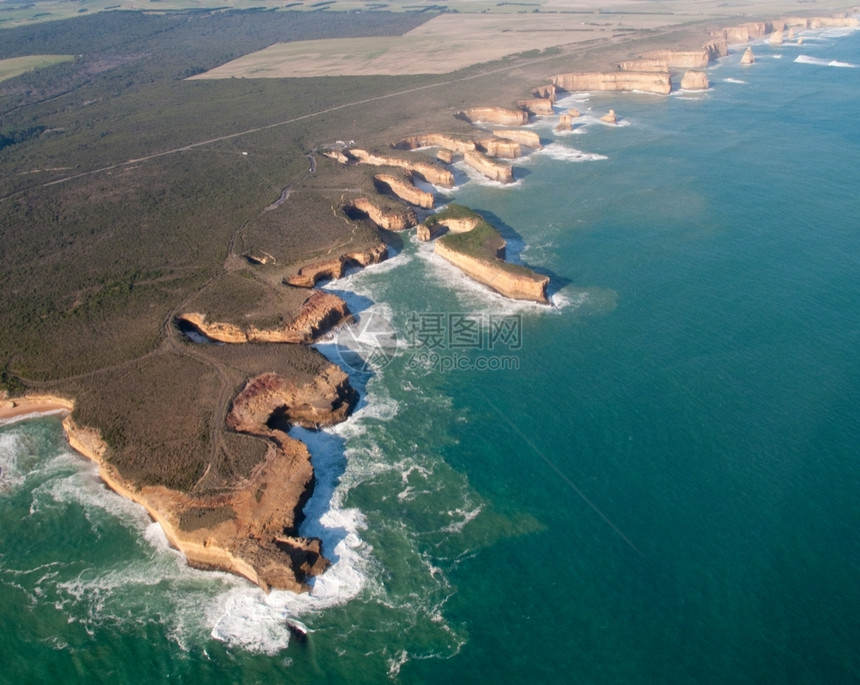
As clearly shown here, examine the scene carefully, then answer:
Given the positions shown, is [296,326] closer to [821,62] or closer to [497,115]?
[497,115]

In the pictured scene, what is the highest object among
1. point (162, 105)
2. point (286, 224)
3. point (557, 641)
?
Answer: point (162, 105)

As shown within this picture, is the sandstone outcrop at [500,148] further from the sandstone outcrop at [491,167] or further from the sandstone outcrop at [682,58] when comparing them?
the sandstone outcrop at [682,58]

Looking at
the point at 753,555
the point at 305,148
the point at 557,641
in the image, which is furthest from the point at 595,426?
the point at 305,148

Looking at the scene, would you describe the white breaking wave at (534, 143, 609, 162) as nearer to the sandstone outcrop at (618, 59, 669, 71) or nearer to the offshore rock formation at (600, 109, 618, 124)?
the offshore rock formation at (600, 109, 618, 124)

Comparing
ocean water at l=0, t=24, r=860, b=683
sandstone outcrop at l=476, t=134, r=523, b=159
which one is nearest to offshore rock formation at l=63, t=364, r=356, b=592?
ocean water at l=0, t=24, r=860, b=683

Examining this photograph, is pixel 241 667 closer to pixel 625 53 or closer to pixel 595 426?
pixel 595 426

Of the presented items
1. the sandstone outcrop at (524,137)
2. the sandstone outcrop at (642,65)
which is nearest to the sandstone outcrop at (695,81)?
the sandstone outcrop at (642,65)

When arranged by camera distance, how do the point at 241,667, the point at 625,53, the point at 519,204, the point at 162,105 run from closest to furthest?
1. the point at 241,667
2. the point at 519,204
3. the point at 162,105
4. the point at 625,53
